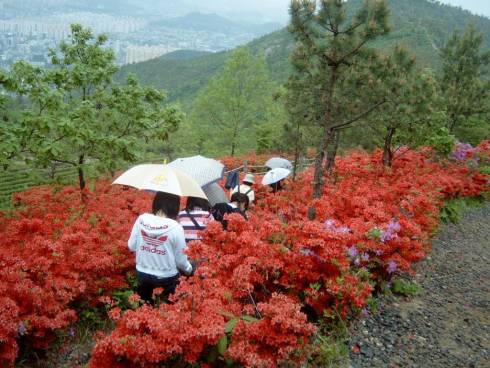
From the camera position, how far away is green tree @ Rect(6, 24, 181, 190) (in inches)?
243

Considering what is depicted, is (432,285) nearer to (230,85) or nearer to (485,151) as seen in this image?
(485,151)

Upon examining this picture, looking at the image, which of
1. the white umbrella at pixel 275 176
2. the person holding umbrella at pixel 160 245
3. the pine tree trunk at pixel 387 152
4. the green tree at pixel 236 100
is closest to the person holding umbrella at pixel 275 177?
the white umbrella at pixel 275 176

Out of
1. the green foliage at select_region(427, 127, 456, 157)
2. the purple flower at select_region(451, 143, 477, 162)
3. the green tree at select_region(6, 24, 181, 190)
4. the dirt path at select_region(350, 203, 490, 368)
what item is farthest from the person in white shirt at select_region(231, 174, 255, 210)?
the purple flower at select_region(451, 143, 477, 162)

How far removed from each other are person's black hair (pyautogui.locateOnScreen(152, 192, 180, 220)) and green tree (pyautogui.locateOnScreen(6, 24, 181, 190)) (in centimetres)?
276

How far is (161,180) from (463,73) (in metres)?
15.4

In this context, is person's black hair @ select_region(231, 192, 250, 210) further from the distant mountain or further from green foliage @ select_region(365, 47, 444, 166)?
the distant mountain

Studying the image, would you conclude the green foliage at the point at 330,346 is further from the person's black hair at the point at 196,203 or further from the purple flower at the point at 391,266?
the person's black hair at the point at 196,203

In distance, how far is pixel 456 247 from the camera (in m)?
8.26

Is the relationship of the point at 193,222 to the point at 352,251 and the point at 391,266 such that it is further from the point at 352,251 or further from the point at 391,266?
the point at 391,266

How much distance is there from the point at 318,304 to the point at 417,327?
1.33 metres

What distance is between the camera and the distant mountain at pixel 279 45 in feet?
244

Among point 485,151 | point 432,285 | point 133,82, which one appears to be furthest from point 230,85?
point 432,285

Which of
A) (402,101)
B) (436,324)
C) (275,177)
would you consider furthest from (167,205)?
(402,101)

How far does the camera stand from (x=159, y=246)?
3721mm
